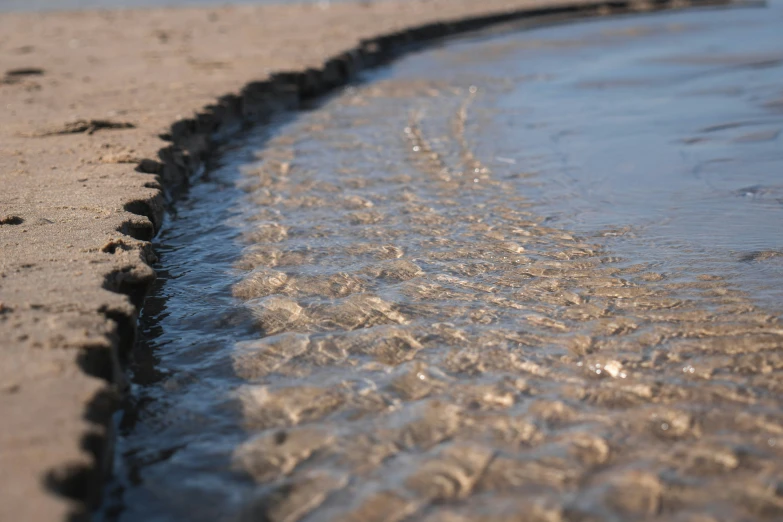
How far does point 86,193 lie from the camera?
4.20m

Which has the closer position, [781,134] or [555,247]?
[555,247]

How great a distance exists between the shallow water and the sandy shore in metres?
0.23

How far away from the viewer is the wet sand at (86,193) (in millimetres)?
2178

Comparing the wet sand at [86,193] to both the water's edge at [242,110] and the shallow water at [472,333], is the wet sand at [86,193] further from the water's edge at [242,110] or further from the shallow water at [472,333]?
the shallow water at [472,333]

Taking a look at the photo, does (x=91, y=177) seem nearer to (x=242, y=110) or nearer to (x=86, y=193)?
(x=86, y=193)

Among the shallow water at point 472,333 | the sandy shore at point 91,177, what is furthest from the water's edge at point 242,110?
the shallow water at point 472,333

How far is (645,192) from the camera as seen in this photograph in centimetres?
475

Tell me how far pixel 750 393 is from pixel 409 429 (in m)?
0.97

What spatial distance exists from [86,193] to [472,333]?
79.6 inches

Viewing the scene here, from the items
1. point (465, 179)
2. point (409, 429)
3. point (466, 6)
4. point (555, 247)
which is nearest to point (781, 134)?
point (465, 179)

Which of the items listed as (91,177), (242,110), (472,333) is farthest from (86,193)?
(242,110)

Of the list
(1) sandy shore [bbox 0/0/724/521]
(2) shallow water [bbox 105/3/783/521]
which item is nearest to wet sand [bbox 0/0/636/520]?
(1) sandy shore [bbox 0/0/724/521]

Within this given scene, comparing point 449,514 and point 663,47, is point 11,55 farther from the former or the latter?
point 449,514

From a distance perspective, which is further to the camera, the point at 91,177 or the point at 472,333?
the point at 91,177
